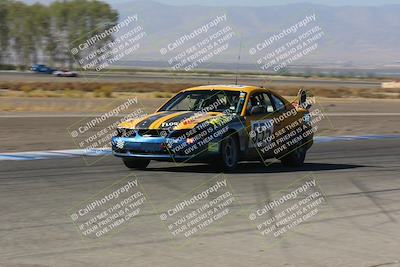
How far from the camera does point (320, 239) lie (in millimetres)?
7441

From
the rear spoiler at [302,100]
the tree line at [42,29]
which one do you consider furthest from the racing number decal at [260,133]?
the tree line at [42,29]

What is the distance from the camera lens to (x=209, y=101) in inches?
496

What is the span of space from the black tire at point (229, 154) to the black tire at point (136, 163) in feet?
4.30

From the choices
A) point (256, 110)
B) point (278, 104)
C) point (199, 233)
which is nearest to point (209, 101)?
point (256, 110)

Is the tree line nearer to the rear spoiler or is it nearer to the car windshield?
the rear spoiler

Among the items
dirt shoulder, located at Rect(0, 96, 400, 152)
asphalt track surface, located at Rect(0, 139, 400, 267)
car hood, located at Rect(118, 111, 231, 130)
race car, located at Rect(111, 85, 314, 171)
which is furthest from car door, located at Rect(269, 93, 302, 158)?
dirt shoulder, located at Rect(0, 96, 400, 152)

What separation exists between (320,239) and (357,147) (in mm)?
11083

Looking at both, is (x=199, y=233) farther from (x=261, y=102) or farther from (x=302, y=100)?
(x=302, y=100)

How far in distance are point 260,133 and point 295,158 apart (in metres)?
1.39

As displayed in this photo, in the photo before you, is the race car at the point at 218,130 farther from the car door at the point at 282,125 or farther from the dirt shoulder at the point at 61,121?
the dirt shoulder at the point at 61,121

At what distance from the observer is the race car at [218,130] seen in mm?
11625

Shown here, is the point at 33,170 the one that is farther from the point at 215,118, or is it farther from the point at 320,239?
the point at 320,239

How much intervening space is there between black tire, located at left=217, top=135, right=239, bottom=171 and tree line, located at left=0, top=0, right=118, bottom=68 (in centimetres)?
11154

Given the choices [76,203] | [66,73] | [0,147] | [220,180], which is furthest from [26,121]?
[66,73]
